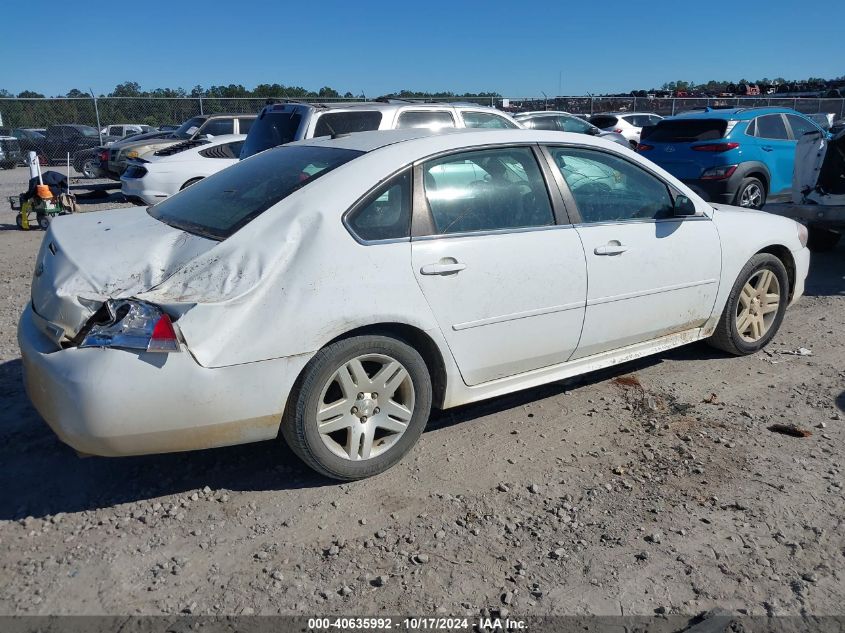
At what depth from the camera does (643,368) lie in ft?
16.4

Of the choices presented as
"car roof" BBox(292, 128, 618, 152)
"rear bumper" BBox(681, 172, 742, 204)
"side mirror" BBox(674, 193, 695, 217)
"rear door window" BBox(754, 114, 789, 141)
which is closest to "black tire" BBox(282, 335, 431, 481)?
"car roof" BBox(292, 128, 618, 152)

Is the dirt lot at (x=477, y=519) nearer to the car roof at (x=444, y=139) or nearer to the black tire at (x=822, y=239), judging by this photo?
the car roof at (x=444, y=139)

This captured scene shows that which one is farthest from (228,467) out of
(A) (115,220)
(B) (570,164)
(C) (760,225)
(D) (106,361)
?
(C) (760,225)

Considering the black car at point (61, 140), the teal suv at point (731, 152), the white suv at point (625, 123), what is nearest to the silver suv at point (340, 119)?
the teal suv at point (731, 152)

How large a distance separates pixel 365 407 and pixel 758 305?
3181mm

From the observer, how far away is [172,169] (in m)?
12.3

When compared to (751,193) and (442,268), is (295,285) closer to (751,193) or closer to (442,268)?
(442,268)

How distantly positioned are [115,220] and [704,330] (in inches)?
146

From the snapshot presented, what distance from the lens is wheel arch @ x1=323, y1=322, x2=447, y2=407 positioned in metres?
3.39

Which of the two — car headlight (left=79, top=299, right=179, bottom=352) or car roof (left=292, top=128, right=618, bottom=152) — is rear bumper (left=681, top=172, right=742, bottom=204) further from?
car headlight (left=79, top=299, right=179, bottom=352)

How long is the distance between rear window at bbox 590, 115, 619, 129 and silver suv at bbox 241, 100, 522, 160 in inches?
512

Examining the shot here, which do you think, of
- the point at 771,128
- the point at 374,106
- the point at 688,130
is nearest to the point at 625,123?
the point at 771,128

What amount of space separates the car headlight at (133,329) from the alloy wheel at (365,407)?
0.73 metres

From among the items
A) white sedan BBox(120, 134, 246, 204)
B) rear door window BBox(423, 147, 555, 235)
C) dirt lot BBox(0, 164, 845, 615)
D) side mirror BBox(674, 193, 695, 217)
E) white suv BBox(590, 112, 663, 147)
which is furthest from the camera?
white suv BBox(590, 112, 663, 147)
